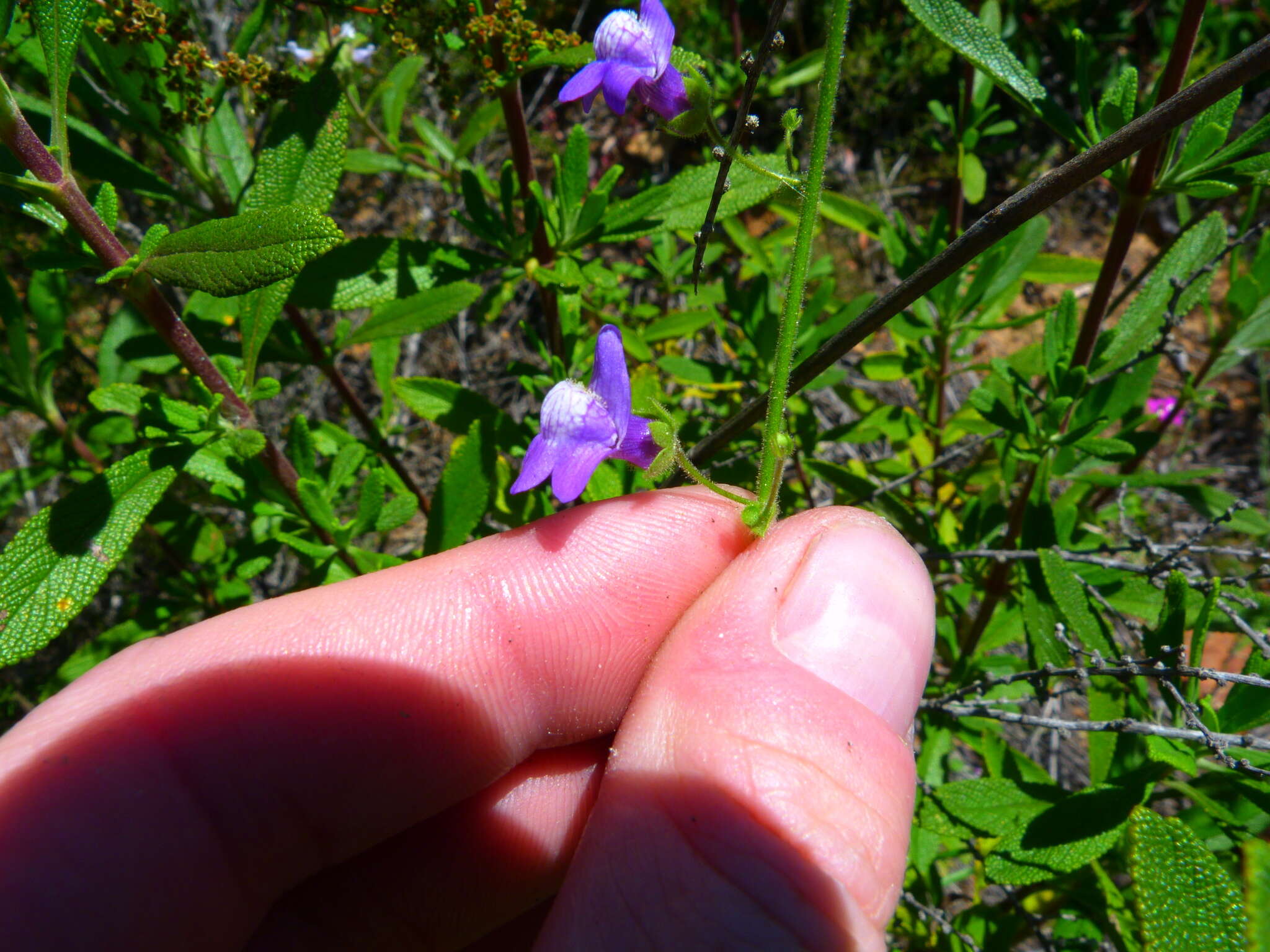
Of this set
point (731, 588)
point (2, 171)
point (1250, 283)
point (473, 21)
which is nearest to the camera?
point (2, 171)

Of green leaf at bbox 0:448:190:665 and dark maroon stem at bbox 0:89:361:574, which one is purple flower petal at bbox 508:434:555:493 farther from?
green leaf at bbox 0:448:190:665

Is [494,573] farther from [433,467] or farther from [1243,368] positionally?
[1243,368]

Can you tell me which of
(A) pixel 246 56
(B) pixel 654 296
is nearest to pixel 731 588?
(A) pixel 246 56

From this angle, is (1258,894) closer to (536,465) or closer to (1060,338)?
(536,465)

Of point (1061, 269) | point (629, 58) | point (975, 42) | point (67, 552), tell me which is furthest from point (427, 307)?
point (1061, 269)

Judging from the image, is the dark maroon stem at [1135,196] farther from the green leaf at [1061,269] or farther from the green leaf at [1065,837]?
the green leaf at [1065,837]

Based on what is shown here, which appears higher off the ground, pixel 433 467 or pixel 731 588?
pixel 731 588

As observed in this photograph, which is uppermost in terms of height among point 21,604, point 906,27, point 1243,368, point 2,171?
point 906,27
